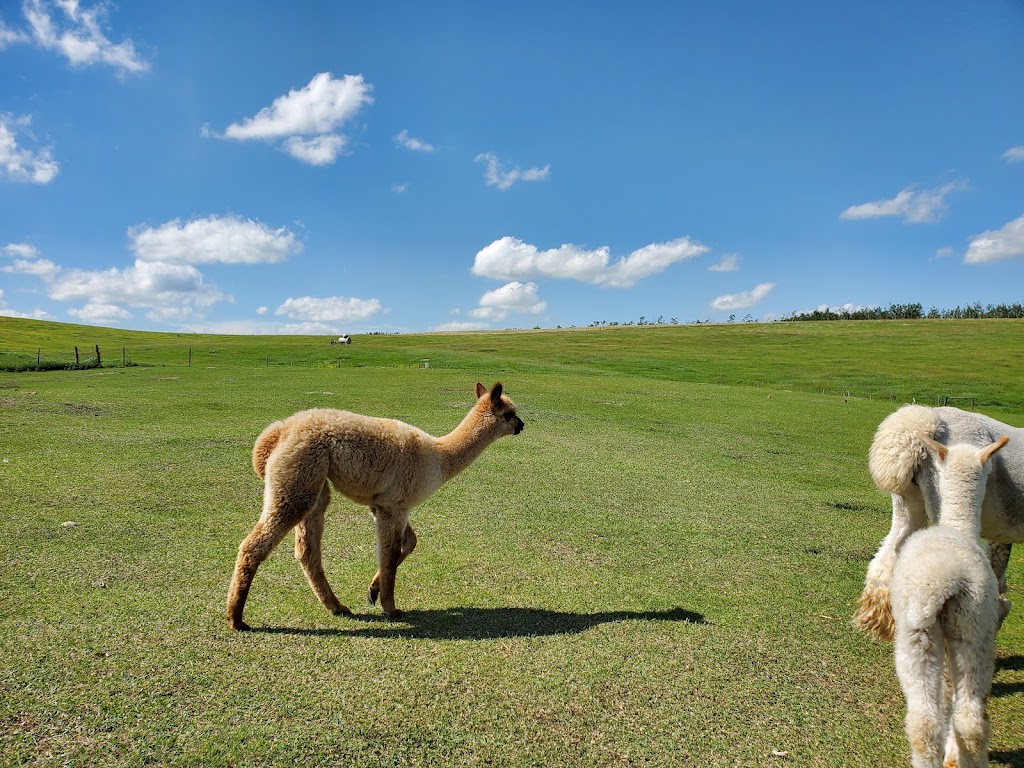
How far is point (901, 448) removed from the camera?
4.85 metres

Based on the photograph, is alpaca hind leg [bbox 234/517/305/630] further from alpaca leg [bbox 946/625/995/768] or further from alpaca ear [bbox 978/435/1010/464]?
alpaca ear [bbox 978/435/1010/464]

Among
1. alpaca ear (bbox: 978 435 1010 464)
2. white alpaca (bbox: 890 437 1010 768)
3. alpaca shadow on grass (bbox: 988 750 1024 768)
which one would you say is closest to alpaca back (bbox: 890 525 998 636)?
white alpaca (bbox: 890 437 1010 768)

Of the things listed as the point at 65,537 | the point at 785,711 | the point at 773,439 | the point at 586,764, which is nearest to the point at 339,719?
the point at 586,764

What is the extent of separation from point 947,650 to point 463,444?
4.48 m

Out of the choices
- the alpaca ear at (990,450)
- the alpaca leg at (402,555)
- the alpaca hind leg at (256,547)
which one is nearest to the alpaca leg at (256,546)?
the alpaca hind leg at (256,547)

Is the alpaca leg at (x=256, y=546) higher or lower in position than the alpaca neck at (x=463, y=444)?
lower

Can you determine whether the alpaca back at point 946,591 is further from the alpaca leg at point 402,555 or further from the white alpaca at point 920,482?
the alpaca leg at point 402,555

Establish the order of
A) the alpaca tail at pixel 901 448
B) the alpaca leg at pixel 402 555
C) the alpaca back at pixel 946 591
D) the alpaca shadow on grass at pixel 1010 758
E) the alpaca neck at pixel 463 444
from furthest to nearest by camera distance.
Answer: the alpaca neck at pixel 463 444
the alpaca leg at pixel 402 555
the alpaca tail at pixel 901 448
the alpaca shadow on grass at pixel 1010 758
the alpaca back at pixel 946 591

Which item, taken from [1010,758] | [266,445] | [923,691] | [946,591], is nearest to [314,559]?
[266,445]

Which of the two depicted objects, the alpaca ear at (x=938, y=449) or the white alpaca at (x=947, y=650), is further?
the alpaca ear at (x=938, y=449)

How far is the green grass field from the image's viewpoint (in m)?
3.81

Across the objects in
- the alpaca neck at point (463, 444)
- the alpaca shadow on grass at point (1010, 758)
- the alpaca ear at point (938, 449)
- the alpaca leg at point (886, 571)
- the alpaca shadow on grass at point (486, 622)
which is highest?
the alpaca ear at point (938, 449)

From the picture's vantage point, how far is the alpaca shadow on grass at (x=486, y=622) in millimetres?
5195

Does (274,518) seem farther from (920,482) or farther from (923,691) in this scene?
(920,482)
